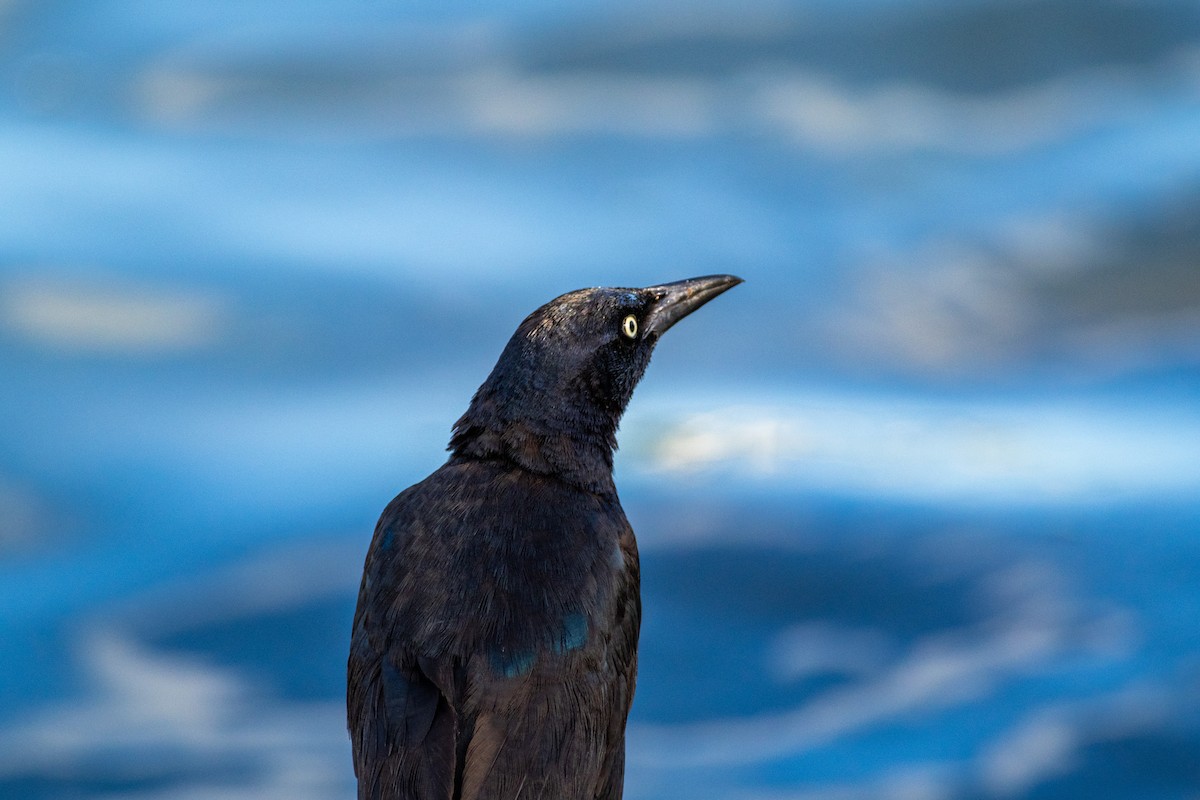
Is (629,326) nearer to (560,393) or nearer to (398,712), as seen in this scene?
(560,393)

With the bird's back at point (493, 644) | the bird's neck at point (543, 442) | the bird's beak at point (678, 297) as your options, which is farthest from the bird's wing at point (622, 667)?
the bird's beak at point (678, 297)

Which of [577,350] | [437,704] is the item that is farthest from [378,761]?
[577,350]

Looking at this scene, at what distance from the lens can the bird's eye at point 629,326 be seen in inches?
216

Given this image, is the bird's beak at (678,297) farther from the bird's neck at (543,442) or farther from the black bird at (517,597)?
the bird's neck at (543,442)

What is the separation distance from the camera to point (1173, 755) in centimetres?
723

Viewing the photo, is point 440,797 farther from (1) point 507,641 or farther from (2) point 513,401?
(2) point 513,401

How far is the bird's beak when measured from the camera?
5703mm

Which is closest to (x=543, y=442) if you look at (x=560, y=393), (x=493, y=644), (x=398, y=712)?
(x=560, y=393)

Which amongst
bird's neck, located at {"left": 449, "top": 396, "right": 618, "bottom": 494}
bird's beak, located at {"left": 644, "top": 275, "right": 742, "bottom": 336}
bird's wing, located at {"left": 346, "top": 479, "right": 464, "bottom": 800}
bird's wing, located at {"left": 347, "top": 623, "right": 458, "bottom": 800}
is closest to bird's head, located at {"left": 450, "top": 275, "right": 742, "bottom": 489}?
bird's neck, located at {"left": 449, "top": 396, "right": 618, "bottom": 494}

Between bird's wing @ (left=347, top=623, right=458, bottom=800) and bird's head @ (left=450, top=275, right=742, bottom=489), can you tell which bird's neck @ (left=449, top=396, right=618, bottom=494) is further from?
bird's wing @ (left=347, top=623, right=458, bottom=800)

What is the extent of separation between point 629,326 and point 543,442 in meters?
0.52

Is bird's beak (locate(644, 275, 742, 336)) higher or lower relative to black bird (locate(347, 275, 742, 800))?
higher

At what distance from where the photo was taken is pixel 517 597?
4.79 m

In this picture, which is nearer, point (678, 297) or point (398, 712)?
point (398, 712)
